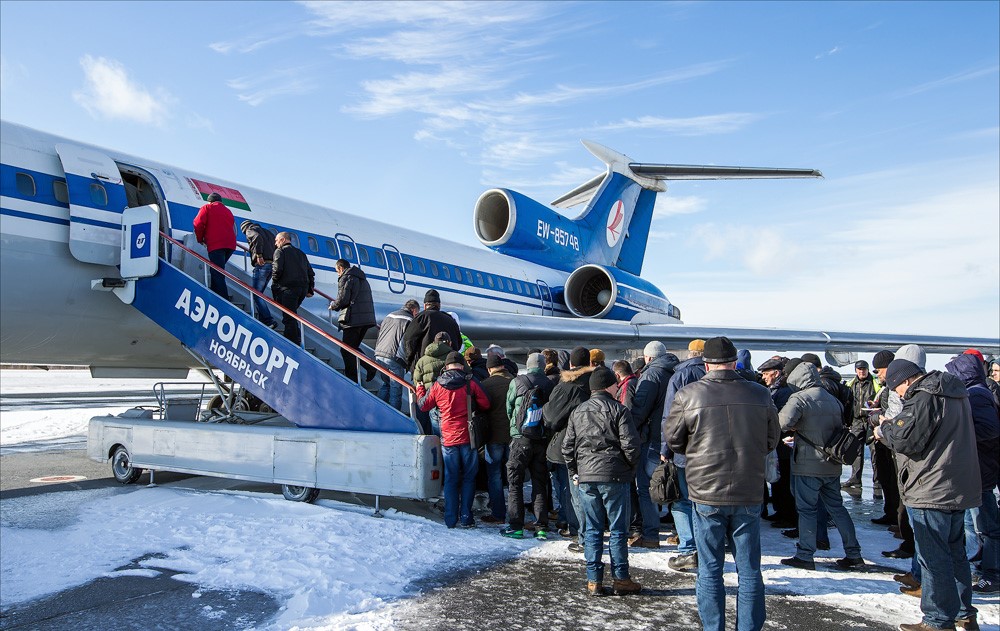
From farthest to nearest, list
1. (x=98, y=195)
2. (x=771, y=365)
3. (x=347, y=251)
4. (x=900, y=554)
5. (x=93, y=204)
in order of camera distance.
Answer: (x=347, y=251) < (x=98, y=195) < (x=93, y=204) < (x=771, y=365) < (x=900, y=554)

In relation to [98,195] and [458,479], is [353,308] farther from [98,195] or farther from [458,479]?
[98,195]

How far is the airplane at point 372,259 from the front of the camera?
7.89 m

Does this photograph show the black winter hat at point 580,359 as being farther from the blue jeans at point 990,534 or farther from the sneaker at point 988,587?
the sneaker at point 988,587

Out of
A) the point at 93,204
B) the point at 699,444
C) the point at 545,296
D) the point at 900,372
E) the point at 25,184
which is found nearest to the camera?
the point at 699,444

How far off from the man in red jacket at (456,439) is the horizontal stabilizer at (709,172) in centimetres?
1616

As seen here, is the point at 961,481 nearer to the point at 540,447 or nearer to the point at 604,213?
the point at 540,447

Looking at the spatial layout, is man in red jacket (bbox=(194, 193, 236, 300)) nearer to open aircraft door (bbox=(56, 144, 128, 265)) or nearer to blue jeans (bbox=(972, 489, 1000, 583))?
open aircraft door (bbox=(56, 144, 128, 265))

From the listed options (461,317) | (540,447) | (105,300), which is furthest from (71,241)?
(461,317)

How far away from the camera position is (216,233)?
8586 millimetres

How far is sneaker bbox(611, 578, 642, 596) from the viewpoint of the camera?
5016mm

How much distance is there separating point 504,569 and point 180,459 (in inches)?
182

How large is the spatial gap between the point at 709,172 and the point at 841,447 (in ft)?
56.9

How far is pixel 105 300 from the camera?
8.45 m

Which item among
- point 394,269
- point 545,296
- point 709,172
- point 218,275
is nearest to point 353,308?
point 218,275
